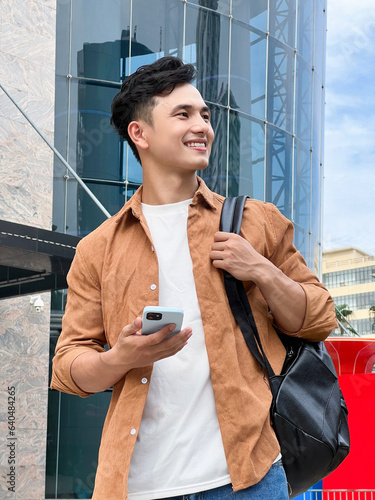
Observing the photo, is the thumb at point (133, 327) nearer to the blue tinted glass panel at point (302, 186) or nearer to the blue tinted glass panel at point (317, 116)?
the blue tinted glass panel at point (302, 186)

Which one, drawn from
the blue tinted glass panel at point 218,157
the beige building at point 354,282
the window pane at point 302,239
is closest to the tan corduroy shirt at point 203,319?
the blue tinted glass panel at point 218,157

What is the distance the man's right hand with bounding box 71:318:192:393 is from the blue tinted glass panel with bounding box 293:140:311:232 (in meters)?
17.4

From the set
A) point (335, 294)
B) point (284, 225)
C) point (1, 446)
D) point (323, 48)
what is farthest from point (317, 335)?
point (335, 294)

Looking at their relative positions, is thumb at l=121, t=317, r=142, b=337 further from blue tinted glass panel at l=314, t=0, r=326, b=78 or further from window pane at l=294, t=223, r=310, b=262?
blue tinted glass panel at l=314, t=0, r=326, b=78

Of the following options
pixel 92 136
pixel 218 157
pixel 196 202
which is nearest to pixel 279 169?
pixel 218 157

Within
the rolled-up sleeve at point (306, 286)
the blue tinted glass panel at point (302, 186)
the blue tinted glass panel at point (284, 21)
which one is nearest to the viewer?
the rolled-up sleeve at point (306, 286)

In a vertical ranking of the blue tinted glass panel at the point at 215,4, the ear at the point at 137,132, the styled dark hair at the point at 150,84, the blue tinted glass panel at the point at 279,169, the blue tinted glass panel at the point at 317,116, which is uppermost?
the blue tinted glass panel at the point at 215,4

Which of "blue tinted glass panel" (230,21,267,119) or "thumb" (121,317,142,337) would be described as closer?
"thumb" (121,317,142,337)

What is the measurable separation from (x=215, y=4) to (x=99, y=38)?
9.83 feet

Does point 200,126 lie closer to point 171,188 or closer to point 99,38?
point 171,188

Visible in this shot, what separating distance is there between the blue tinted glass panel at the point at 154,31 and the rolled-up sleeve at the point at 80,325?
14365 millimetres

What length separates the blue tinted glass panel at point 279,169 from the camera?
18500mm

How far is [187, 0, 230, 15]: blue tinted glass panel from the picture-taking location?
1742 centimetres

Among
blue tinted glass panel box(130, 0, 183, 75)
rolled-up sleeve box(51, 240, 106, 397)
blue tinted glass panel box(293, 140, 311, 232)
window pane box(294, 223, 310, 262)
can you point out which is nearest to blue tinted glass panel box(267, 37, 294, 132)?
blue tinted glass panel box(293, 140, 311, 232)
